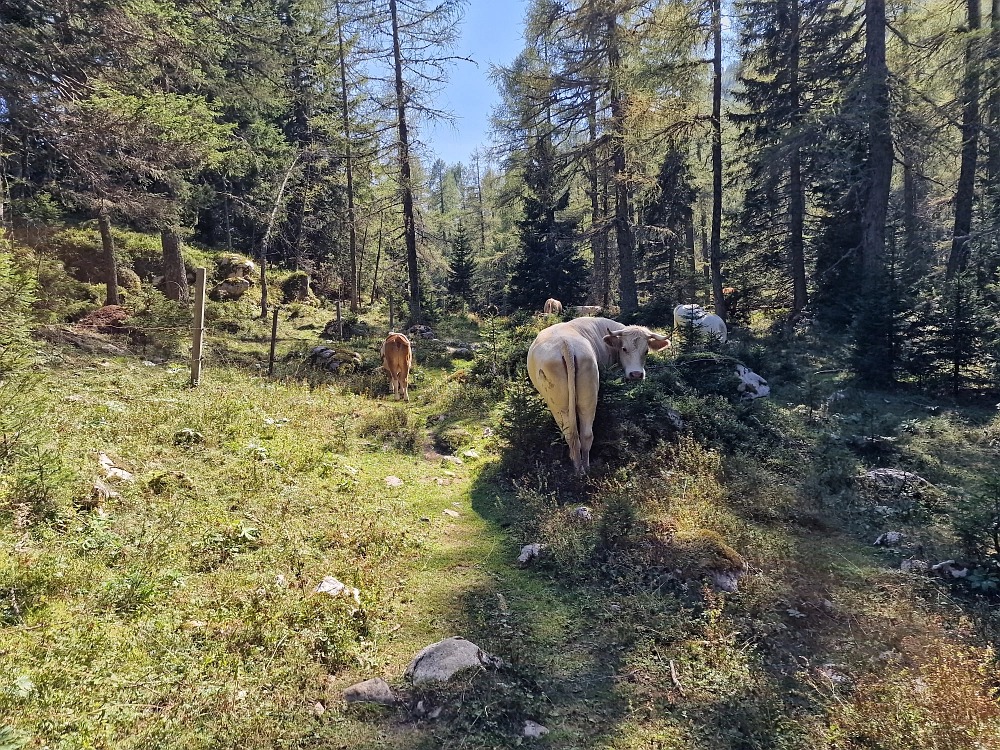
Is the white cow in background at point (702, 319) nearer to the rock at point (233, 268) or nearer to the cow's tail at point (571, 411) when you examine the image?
→ the cow's tail at point (571, 411)

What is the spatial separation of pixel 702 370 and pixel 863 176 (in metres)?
10.1

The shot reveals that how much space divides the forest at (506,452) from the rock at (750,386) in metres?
0.72

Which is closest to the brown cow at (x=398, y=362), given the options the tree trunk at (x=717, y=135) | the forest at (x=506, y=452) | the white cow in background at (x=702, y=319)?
the forest at (x=506, y=452)

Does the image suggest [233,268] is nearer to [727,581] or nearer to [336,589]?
[336,589]

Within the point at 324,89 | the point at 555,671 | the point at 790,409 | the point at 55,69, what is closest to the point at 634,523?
the point at 555,671

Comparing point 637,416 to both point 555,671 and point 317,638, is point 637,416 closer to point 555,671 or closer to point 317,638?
point 555,671

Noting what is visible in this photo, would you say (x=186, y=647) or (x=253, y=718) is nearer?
(x=253, y=718)

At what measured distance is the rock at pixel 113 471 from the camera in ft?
18.0

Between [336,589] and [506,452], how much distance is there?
429 centimetres

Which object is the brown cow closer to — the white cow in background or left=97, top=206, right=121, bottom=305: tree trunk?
left=97, top=206, right=121, bottom=305: tree trunk

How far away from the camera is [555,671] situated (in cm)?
380

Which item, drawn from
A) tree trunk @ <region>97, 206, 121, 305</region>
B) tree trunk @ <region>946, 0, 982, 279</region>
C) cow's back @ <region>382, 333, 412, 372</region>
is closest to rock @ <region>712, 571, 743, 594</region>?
cow's back @ <region>382, 333, 412, 372</region>

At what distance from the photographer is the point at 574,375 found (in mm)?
7160

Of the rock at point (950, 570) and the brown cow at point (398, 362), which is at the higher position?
the brown cow at point (398, 362)
